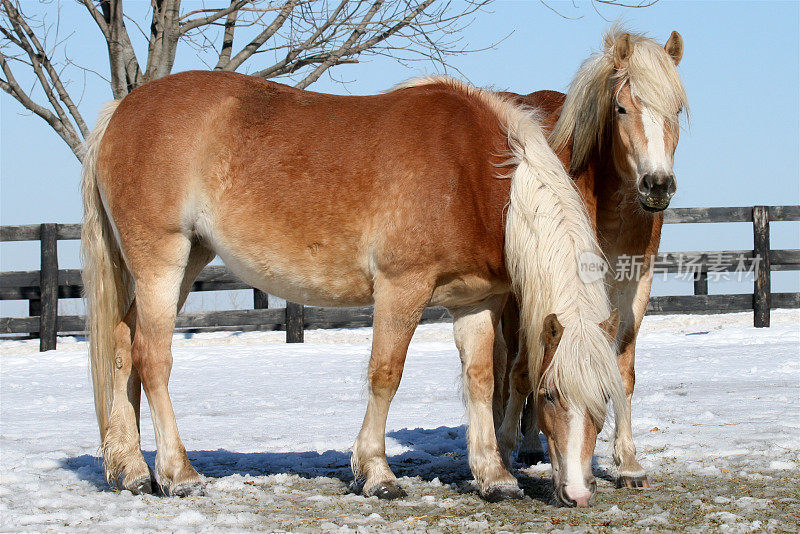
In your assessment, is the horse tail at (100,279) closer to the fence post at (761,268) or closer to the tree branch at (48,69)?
the tree branch at (48,69)

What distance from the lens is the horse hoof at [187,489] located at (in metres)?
3.78

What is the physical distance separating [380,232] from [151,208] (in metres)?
1.19

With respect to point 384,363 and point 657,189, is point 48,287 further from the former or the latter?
point 657,189

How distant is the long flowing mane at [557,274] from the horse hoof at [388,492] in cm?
84

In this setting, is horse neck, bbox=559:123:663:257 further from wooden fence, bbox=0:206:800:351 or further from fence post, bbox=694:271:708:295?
fence post, bbox=694:271:708:295

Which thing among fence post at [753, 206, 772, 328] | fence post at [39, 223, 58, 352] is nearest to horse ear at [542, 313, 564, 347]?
fence post at [39, 223, 58, 352]

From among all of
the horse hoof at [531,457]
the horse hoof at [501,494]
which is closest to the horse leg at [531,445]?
the horse hoof at [531,457]

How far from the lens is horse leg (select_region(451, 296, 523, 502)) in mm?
3809

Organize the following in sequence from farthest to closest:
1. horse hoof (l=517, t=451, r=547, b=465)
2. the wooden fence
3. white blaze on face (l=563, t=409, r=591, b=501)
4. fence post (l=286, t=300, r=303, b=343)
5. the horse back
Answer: fence post (l=286, t=300, r=303, b=343) < the wooden fence < horse hoof (l=517, t=451, r=547, b=465) < the horse back < white blaze on face (l=563, t=409, r=591, b=501)

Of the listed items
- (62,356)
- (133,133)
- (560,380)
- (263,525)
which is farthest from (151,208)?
(62,356)

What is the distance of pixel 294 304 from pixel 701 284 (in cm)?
648

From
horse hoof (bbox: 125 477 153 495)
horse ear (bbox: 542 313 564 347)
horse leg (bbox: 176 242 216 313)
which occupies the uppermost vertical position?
horse leg (bbox: 176 242 216 313)

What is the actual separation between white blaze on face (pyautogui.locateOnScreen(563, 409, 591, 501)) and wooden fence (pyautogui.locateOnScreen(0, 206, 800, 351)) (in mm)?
7926

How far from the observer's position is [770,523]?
10.1ft
